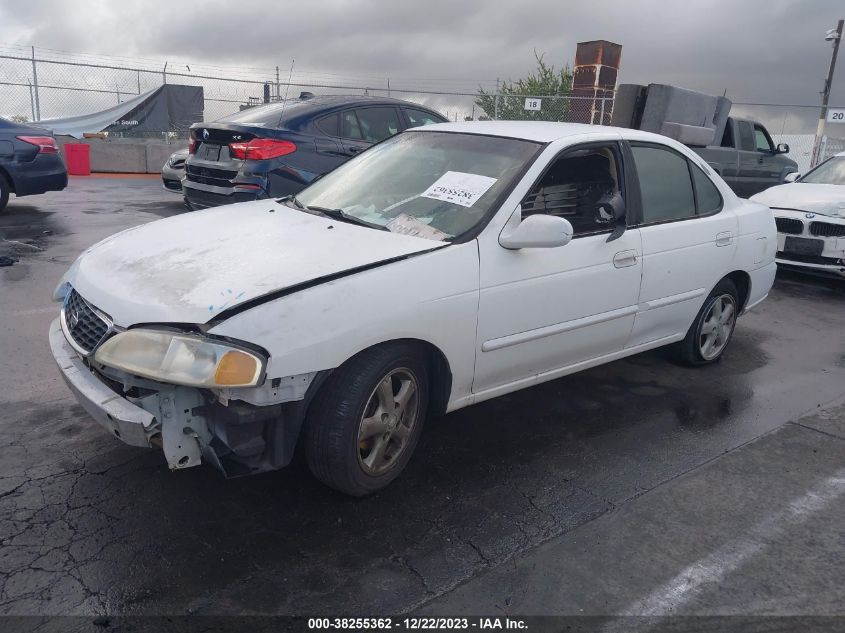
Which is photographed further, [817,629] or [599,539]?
[599,539]

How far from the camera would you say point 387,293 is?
9.33 feet

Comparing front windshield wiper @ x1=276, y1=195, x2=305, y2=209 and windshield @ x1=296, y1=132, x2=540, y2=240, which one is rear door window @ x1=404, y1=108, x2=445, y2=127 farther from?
front windshield wiper @ x1=276, y1=195, x2=305, y2=209

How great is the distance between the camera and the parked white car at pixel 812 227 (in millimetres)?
7422

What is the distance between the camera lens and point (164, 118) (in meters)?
17.7

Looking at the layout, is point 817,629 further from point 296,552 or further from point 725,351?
point 725,351

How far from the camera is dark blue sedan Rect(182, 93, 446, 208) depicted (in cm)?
691

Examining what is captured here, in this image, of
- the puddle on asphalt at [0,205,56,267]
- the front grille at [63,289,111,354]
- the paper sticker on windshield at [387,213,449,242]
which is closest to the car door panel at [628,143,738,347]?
the paper sticker on windshield at [387,213,449,242]

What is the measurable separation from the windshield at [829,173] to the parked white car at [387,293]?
4.93 metres

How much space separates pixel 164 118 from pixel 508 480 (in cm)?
1697

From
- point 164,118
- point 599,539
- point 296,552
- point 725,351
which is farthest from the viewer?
point 164,118

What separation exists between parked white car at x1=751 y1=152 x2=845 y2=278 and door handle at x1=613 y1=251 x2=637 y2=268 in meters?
4.71

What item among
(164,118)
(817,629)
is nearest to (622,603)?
(817,629)

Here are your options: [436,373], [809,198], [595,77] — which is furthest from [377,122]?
[595,77]

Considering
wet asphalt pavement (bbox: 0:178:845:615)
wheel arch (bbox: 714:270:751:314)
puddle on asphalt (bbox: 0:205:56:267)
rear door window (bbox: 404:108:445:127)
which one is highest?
rear door window (bbox: 404:108:445:127)
